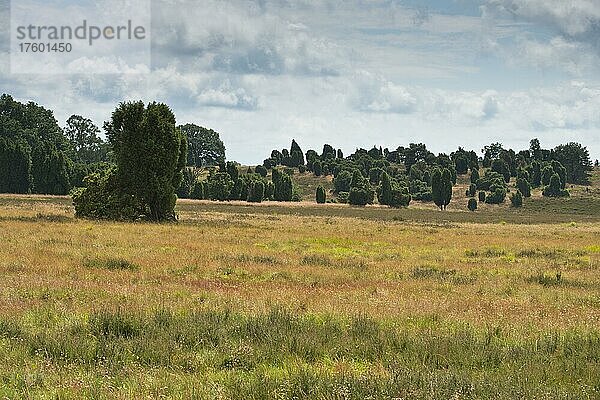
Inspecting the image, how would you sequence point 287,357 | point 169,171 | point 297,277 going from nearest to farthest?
1. point 287,357
2. point 297,277
3. point 169,171

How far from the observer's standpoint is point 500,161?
181 m

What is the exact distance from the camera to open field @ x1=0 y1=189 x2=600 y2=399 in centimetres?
759

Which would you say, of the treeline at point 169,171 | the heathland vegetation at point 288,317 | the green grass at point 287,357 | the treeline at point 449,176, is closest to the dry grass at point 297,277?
the heathland vegetation at point 288,317

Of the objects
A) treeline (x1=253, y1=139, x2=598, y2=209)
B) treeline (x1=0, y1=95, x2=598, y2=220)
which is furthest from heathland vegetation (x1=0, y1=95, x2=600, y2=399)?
treeline (x1=253, y1=139, x2=598, y2=209)

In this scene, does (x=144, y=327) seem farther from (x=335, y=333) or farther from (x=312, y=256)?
(x=312, y=256)

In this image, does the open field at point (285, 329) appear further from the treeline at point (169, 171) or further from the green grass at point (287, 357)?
the treeline at point (169, 171)

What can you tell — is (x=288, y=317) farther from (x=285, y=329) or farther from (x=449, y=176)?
(x=449, y=176)

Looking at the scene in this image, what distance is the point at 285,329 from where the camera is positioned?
10.6m

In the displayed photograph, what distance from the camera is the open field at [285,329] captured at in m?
7.59

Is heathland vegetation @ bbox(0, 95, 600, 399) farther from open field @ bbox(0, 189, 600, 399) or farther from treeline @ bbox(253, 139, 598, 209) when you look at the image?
treeline @ bbox(253, 139, 598, 209)

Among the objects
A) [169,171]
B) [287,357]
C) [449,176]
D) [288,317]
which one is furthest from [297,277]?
[449,176]

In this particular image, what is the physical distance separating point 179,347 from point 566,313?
8.96 meters

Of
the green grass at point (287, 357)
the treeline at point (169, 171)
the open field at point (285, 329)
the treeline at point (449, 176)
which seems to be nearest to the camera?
the green grass at point (287, 357)

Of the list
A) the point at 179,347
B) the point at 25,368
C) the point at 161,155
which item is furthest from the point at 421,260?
the point at 161,155
